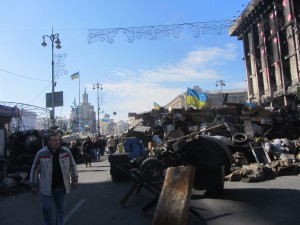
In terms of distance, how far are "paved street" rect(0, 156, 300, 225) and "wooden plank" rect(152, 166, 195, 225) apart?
0.60 m

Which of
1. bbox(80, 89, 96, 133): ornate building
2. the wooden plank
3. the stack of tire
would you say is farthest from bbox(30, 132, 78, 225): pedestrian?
bbox(80, 89, 96, 133): ornate building

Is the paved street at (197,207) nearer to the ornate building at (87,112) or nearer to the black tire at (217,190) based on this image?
the black tire at (217,190)

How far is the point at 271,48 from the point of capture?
43.1 m

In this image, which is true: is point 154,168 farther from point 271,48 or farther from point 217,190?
point 271,48

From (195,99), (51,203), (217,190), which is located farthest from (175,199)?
(195,99)

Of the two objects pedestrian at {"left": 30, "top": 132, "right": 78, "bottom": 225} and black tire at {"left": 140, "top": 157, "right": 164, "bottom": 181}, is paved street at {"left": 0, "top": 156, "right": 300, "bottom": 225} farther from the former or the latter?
pedestrian at {"left": 30, "top": 132, "right": 78, "bottom": 225}

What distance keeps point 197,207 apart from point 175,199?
169cm

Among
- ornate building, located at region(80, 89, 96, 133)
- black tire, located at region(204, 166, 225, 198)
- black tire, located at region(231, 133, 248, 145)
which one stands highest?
ornate building, located at region(80, 89, 96, 133)

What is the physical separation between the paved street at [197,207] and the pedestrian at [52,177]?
1.29 metres

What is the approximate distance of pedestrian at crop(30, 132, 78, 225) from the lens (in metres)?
5.68

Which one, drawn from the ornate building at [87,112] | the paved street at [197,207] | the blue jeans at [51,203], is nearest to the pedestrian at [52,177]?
the blue jeans at [51,203]

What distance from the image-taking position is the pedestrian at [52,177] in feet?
18.6

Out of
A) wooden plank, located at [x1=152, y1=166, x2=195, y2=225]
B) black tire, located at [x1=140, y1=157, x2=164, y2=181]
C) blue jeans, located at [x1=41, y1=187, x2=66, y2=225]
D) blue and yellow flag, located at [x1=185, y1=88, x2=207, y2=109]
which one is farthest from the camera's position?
blue and yellow flag, located at [x1=185, y1=88, x2=207, y2=109]

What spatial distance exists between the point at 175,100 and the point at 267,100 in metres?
79.2
